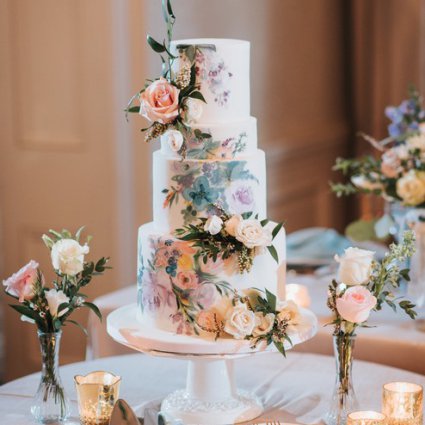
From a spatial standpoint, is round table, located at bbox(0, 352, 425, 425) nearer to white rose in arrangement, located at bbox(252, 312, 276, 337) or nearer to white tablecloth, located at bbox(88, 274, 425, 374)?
white tablecloth, located at bbox(88, 274, 425, 374)

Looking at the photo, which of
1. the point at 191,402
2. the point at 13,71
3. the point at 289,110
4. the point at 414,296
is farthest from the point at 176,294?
the point at 289,110

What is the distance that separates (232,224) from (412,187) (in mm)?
1012

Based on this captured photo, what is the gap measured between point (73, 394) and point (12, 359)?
7.05 ft

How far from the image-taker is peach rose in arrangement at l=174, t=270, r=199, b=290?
178cm

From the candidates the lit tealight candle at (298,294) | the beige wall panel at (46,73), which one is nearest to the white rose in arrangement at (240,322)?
the lit tealight candle at (298,294)

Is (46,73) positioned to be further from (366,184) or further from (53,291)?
(53,291)

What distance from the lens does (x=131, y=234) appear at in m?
3.70

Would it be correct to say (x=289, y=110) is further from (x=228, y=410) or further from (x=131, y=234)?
(x=228, y=410)

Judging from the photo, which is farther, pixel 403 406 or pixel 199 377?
pixel 199 377

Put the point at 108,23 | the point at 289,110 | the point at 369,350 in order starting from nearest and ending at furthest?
the point at 369,350
the point at 108,23
the point at 289,110

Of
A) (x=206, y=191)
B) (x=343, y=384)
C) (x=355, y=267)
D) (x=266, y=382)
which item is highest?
(x=206, y=191)

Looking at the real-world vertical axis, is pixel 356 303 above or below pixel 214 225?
below

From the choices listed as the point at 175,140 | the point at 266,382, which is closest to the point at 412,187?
the point at 266,382

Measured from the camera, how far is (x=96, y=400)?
1.74 meters
